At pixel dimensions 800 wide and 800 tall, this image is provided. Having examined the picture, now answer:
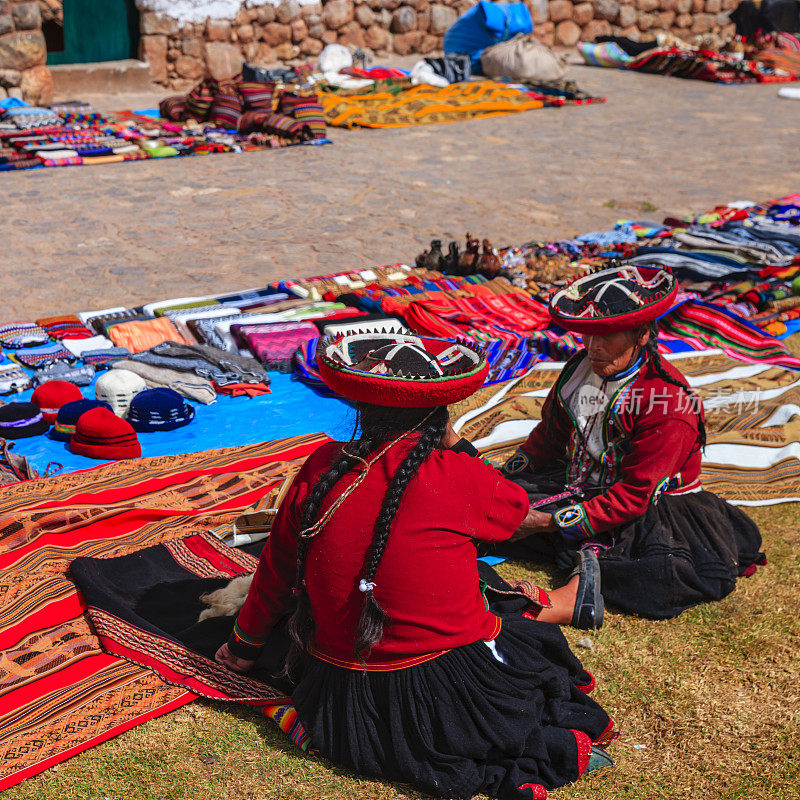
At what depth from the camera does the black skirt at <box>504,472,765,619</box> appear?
11.7 ft

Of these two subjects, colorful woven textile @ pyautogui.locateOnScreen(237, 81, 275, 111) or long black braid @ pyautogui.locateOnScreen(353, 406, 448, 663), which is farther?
A: colorful woven textile @ pyautogui.locateOnScreen(237, 81, 275, 111)

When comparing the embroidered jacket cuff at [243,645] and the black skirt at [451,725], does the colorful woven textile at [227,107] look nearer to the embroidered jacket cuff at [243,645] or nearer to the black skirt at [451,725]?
Result: the embroidered jacket cuff at [243,645]

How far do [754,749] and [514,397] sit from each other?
2507 millimetres

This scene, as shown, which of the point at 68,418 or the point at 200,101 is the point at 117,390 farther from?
the point at 200,101

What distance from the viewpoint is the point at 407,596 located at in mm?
2592

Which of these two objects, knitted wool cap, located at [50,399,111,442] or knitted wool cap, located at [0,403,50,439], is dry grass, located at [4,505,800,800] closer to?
knitted wool cap, located at [50,399,111,442]

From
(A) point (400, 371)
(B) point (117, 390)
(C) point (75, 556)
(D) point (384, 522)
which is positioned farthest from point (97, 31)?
(D) point (384, 522)

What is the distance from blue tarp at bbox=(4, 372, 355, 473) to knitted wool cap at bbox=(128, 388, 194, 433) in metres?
0.05

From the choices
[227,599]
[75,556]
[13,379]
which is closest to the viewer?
[227,599]

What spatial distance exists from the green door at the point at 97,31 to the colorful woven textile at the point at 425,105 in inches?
152

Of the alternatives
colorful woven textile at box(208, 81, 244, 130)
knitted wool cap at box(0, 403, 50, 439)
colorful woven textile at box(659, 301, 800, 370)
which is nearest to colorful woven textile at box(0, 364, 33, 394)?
knitted wool cap at box(0, 403, 50, 439)

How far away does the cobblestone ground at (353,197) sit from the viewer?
7691mm

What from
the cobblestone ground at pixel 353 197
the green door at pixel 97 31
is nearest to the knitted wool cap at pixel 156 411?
the cobblestone ground at pixel 353 197

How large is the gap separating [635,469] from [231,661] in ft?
5.28
